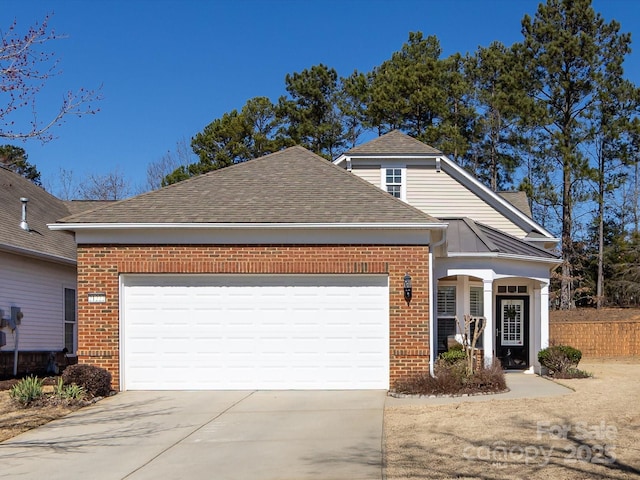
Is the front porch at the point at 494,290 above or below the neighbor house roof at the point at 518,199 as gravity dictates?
below

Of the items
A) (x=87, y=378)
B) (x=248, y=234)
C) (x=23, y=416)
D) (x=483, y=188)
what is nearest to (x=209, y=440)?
(x=23, y=416)

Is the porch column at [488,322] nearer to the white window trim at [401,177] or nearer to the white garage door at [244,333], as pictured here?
the white garage door at [244,333]

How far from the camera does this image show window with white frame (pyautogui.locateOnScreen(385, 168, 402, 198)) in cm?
2269

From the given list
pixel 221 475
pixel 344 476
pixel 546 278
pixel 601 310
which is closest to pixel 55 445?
pixel 221 475

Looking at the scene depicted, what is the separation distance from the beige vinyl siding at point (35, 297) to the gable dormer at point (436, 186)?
853cm

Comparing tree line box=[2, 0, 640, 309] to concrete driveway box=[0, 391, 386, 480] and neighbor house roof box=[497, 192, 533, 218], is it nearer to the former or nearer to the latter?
neighbor house roof box=[497, 192, 533, 218]

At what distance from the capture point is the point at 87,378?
13.5 m

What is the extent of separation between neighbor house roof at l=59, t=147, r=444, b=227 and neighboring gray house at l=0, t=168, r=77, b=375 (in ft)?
12.8

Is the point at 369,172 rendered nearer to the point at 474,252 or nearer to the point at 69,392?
the point at 474,252

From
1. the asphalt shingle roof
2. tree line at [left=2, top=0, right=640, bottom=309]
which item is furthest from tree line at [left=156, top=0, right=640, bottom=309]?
the asphalt shingle roof

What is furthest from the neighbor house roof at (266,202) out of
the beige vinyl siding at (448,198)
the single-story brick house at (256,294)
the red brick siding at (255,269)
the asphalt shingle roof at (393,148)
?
the beige vinyl siding at (448,198)

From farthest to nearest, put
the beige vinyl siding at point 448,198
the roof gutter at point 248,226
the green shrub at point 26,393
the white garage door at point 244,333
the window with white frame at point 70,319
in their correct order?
the beige vinyl siding at point 448,198
the window with white frame at point 70,319
the white garage door at point 244,333
the roof gutter at point 248,226
the green shrub at point 26,393

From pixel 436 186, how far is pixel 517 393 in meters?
9.73

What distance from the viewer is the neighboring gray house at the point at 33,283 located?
1772cm
